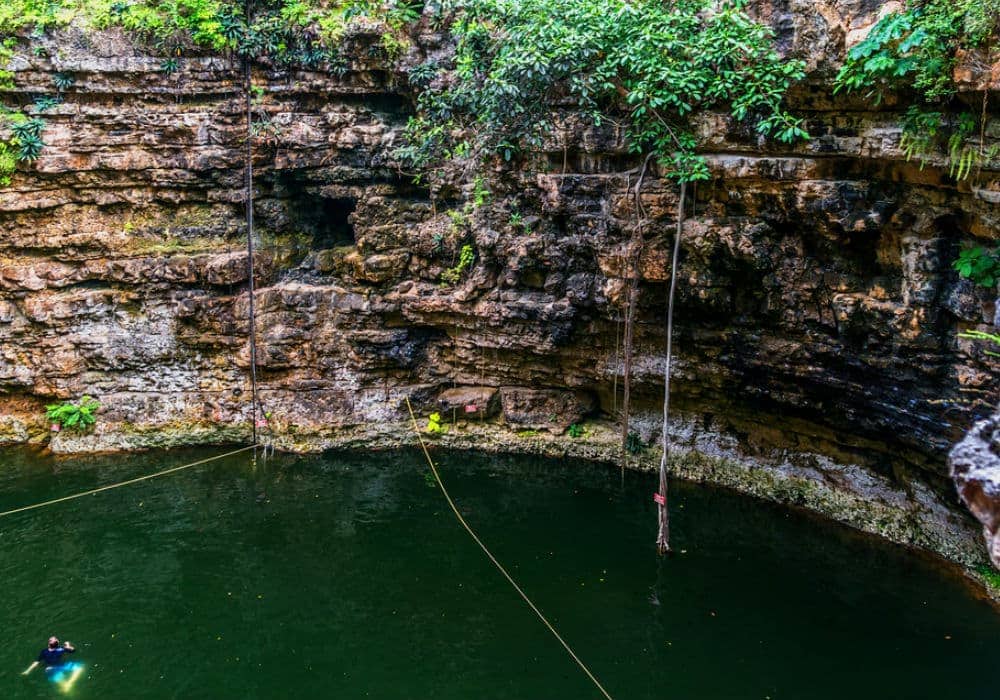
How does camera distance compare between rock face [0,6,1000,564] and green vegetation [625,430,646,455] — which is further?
green vegetation [625,430,646,455]

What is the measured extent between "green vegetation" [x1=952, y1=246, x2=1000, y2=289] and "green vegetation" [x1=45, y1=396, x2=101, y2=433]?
45.0 ft

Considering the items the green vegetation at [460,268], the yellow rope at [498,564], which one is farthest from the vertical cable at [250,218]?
the green vegetation at [460,268]

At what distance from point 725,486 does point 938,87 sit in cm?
639

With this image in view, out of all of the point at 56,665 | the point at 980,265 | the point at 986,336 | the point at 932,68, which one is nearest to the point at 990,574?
the point at 980,265

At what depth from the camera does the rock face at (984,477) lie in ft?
17.7

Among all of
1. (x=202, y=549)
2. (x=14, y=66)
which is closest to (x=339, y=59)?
(x=14, y=66)

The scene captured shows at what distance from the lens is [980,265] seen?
315 inches

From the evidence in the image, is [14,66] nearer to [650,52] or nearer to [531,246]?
[531,246]

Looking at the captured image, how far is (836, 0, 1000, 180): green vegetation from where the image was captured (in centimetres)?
713

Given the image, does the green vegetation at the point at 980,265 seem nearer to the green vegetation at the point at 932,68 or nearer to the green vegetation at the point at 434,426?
the green vegetation at the point at 932,68

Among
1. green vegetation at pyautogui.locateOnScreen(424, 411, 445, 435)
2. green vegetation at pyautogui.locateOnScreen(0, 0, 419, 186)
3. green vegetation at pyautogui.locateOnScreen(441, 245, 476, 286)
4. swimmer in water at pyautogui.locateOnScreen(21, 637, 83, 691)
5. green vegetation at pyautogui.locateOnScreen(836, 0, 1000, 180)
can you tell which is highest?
green vegetation at pyautogui.locateOnScreen(0, 0, 419, 186)

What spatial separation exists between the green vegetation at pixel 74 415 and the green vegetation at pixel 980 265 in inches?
540

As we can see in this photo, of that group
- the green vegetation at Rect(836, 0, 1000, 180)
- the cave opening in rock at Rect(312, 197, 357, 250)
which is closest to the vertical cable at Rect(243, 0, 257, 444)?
the cave opening in rock at Rect(312, 197, 357, 250)

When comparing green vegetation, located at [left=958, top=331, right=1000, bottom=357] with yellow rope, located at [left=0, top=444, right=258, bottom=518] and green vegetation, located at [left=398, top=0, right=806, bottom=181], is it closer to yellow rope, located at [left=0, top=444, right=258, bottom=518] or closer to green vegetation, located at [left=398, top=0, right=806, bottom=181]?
green vegetation, located at [left=398, top=0, right=806, bottom=181]
